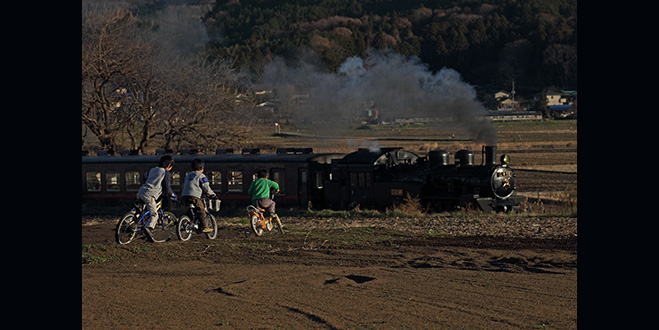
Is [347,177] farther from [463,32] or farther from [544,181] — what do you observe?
[463,32]

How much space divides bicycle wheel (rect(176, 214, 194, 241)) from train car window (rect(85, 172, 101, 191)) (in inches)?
632

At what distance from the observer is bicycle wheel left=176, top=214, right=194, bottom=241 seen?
643 inches

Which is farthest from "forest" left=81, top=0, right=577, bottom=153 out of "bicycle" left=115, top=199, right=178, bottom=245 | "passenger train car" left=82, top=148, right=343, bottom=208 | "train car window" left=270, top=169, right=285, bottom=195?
"bicycle" left=115, top=199, right=178, bottom=245

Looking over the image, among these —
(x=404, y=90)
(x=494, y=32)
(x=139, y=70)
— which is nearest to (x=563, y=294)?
(x=404, y=90)

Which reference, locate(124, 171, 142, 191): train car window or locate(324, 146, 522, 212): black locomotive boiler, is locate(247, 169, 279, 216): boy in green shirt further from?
locate(124, 171, 142, 191): train car window

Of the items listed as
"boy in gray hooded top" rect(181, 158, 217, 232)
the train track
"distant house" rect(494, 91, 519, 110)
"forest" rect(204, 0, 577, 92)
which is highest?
"forest" rect(204, 0, 577, 92)

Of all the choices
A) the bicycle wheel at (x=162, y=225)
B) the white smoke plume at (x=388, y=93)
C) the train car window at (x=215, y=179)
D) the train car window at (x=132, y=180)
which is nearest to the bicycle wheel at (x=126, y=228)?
the bicycle wheel at (x=162, y=225)

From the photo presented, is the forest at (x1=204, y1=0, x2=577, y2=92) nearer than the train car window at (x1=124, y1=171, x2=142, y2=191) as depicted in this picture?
No

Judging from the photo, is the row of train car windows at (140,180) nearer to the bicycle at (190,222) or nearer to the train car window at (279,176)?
the train car window at (279,176)

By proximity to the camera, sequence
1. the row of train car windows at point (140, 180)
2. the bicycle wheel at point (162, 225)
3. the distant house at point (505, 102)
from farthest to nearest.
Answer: the distant house at point (505, 102), the row of train car windows at point (140, 180), the bicycle wheel at point (162, 225)

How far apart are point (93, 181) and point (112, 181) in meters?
1.09

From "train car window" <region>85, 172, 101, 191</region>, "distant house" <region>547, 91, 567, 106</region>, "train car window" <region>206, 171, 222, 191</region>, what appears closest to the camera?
"train car window" <region>206, 171, 222, 191</region>

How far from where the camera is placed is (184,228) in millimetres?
16531

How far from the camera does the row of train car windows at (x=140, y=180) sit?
28.5m
